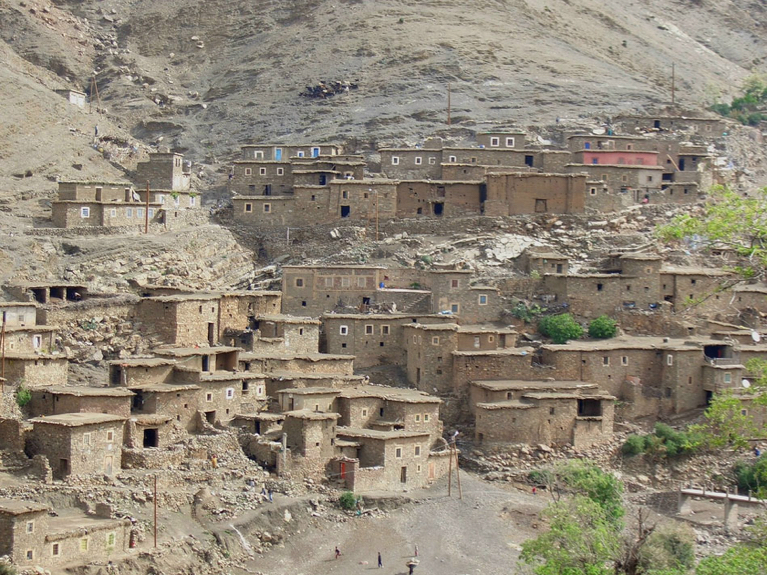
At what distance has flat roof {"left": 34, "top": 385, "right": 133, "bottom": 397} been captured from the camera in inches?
1977

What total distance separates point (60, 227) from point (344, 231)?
1153cm

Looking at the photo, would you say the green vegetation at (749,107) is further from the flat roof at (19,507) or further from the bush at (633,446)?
the flat roof at (19,507)

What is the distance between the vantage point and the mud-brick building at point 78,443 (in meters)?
47.8

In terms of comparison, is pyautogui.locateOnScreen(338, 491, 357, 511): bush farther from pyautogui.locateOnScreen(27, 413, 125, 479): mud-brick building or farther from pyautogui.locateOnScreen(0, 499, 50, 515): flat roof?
pyautogui.locateOnScreen(0, 499, 50, 515): flat roof

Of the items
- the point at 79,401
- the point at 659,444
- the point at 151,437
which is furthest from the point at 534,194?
the point at 79,401

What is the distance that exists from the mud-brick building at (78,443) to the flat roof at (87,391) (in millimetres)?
1029

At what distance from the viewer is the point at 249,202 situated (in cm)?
6969

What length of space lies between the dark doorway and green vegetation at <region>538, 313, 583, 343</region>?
1714 centimetres

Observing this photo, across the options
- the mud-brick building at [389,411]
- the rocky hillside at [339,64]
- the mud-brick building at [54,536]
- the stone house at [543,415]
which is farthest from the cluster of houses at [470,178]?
the mud-brick building at [54,536]

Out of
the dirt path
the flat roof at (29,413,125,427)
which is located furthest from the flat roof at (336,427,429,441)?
the flat roof at (29,413,125,427)

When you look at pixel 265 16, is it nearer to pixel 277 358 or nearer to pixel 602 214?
pixel 602 214

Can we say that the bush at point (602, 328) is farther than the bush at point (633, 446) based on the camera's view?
Yes

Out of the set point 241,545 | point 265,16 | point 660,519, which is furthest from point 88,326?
point 265,16

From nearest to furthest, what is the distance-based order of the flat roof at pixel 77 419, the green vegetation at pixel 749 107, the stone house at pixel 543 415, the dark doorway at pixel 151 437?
1. the flat roof at pixel 77 419
2. the dark doorway at pixel 151 437
3. the stone house at pixel 543 415
4. the green vegetation at pixel 749 107
